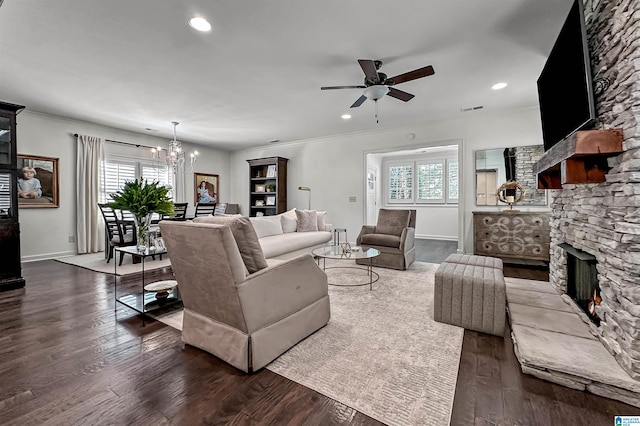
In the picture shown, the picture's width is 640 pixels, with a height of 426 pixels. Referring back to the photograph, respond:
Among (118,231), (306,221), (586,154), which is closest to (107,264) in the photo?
(118,231)

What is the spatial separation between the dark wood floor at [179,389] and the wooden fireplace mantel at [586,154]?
4.07 ft

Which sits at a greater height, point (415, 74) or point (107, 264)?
point (415, 74)

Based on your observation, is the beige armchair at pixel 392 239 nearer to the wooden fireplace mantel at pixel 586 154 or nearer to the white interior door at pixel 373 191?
the wooden fireplace mantel at pixel 586 154

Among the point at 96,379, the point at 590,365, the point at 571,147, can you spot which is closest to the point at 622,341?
the point at 590,365

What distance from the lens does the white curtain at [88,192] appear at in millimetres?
5352

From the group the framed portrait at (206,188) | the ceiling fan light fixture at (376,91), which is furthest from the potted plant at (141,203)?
the framed portrait at (206,188)

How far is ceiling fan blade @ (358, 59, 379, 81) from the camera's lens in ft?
8.39

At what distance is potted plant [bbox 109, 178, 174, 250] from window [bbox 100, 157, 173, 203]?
9.72ft

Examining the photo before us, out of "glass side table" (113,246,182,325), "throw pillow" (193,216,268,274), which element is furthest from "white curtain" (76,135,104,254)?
"throw pillow" (193,216,268,274)

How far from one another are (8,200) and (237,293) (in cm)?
380

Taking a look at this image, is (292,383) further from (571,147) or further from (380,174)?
(380,174)

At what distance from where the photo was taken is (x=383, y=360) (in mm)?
1805

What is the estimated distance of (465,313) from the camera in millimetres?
2254

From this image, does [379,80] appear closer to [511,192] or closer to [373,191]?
[511,192]
